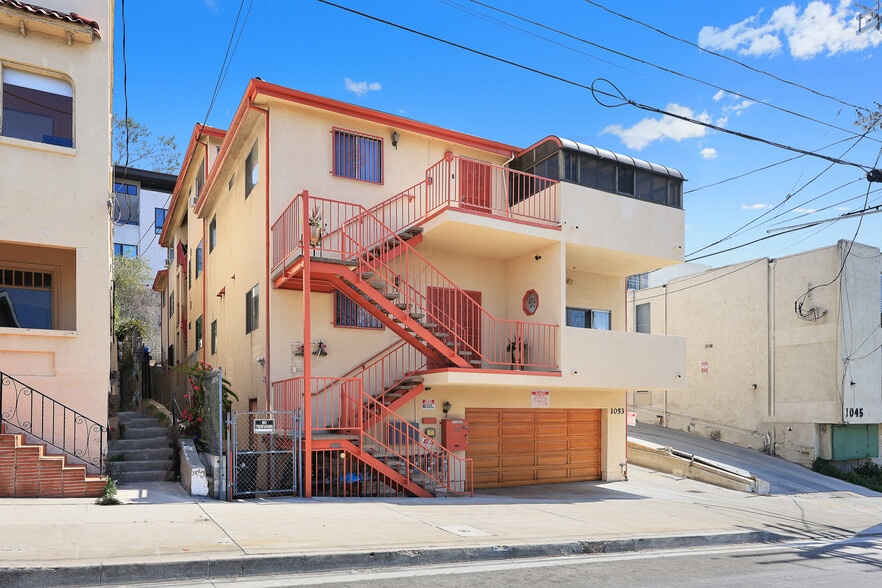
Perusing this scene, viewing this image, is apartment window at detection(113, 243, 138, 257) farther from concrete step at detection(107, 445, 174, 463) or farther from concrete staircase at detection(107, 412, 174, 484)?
concrete step at detection(107, 445, 174, 463)

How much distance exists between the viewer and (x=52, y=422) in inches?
430

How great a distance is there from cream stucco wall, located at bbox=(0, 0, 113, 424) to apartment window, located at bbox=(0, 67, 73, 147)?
18cm

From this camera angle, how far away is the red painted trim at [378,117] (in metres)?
14.3

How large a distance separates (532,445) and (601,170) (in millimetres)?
7312

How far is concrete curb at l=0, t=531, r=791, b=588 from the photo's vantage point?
6.19m

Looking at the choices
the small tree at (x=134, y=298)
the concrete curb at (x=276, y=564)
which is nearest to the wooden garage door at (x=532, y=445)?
the concrete curb at (x=276, y=564)

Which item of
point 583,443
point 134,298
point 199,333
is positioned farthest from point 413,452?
point 134,298

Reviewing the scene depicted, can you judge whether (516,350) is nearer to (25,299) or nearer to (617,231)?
(617,231)

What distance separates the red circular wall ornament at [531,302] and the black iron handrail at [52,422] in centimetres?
978

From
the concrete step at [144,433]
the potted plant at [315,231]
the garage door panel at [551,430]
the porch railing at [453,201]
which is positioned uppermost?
the porch railing at [453,201]

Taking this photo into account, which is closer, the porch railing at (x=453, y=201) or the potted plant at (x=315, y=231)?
the potted plant at (x=315, y=231)

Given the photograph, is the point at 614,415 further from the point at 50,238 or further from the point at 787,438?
the point at 50,238

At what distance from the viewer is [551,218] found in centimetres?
1623

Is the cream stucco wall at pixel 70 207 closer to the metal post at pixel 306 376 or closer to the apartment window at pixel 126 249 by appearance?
the metal post at pixel 306 376
